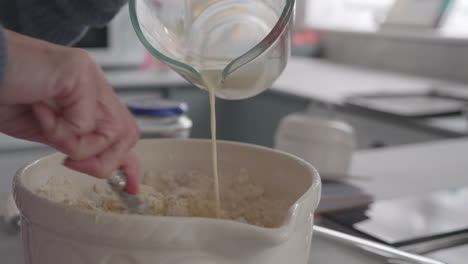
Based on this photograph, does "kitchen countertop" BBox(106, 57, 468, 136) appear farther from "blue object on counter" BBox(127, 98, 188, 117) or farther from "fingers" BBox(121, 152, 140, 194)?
"fingers" BBox(121, 152, 140, 194)

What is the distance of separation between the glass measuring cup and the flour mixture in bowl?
0.09 metres

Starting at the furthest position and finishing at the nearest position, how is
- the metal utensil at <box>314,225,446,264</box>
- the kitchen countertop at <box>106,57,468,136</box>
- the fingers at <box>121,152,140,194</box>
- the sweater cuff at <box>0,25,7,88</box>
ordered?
the kitchen countertop at <box>106,57,468,136</box> < the metal utensil at <box>314,225,446,264</box> < the fingers at <box>121,152,140,194</box> < the sweater cuff at <box>0,25,7,88</box>

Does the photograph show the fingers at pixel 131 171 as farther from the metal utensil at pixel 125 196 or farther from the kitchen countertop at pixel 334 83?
the kitchen countertop at pixel 334 83

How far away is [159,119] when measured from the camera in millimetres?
809

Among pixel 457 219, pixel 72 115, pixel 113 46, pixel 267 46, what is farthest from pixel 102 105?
pixel 113 46

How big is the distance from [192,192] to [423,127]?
1.05 meters

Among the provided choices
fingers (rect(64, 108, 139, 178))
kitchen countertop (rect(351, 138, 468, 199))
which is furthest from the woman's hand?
kitchen countertop (rect(351, 138, 468, 199))

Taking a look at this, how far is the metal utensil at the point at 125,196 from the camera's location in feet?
1.57

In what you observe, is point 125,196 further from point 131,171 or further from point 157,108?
point 157,108

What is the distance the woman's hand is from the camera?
0.32 m

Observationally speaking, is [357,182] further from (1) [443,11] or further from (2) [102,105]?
(1) [443,11]

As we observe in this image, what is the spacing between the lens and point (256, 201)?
510 mm

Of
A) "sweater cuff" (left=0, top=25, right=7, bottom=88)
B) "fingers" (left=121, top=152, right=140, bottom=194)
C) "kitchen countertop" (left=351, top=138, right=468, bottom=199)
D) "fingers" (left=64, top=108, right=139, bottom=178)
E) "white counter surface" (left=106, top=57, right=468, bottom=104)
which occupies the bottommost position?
"white counter surface" (left=106, top=57, right=468, bottom=104)

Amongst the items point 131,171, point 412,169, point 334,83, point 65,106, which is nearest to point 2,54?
point 65,106
